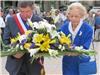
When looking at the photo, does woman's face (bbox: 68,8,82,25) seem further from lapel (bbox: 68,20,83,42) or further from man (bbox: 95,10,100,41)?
man (bbox: 95,10,100,41)

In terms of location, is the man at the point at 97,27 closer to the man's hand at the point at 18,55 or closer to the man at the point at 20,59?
the man at the point at 20,59

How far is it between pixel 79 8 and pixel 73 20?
193 millimetres

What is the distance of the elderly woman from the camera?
552 cm

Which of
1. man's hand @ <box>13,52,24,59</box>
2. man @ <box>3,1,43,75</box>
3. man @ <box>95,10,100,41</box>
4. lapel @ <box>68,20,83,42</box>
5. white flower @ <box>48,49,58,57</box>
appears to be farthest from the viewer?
man @ <box>95,10,100,41</box>

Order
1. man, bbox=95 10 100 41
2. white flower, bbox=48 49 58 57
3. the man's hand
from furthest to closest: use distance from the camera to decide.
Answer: man, bbox=95 10 100 41, the man's hand, white flower, bbox=48 49 58 57

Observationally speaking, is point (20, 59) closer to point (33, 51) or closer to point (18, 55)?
point (18, 55)

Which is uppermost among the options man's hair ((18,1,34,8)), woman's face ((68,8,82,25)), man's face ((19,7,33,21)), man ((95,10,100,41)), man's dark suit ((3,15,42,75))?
man's hair ((18,1,34,8))

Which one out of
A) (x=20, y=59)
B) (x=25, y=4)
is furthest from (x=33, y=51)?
(x=25, y=4)

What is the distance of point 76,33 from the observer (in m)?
5.62

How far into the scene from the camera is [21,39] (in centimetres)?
507

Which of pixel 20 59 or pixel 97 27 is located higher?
pixel 20 59

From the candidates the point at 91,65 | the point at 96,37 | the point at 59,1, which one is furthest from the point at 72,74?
the point at 59,1

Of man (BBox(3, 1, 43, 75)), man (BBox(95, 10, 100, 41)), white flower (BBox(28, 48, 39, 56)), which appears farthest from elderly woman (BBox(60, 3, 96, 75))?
man (BBox(95, 10, 100, 41))

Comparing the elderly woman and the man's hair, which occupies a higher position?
the man's hair
